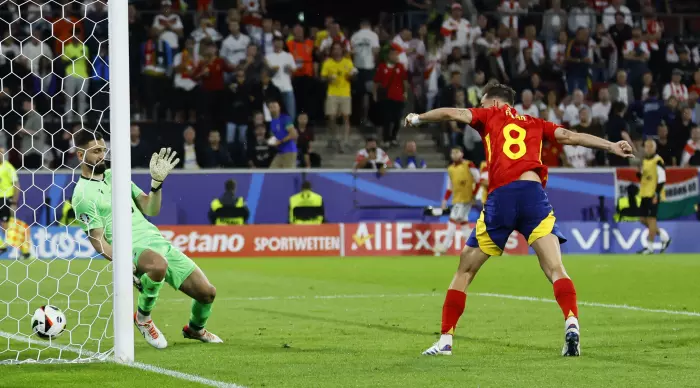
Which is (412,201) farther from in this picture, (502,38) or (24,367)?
(24,367)

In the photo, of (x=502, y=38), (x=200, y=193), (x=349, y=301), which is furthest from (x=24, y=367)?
(x=502, y=38)

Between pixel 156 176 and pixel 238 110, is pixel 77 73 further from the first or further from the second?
pixel 156 176

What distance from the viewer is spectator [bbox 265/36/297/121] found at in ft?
76.5

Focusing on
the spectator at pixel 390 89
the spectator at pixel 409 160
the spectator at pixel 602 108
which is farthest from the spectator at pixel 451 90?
the spectator at pixel 602 108

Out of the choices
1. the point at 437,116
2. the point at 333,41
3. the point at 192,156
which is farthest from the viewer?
the point at 333,41

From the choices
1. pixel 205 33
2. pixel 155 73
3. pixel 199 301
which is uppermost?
Answer: pixel 205 33

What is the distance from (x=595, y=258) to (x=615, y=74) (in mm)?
6082

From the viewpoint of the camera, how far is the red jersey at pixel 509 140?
8156 millimetres

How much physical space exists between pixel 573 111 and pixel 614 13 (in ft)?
11.6

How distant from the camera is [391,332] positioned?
964 cm

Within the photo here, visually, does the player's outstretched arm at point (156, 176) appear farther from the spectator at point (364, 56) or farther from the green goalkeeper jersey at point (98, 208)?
the spectator at point (364, 56)

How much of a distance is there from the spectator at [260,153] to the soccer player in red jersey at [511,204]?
15230mm

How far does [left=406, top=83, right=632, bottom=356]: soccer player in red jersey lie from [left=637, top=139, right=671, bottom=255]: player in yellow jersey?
1550 cm

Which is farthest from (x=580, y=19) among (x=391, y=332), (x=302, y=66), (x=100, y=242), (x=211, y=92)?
(x=100, y=242)
